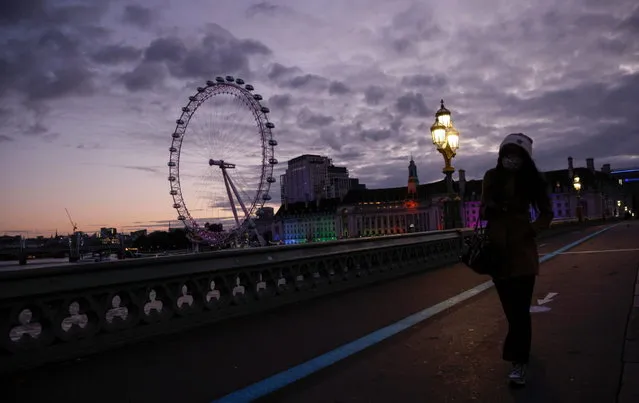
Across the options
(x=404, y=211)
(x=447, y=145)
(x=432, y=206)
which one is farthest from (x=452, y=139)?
(x=404, y=211)

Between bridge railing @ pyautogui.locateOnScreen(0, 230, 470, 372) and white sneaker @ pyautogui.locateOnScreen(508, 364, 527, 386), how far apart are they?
428cm

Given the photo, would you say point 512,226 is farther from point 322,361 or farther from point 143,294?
point 143,294

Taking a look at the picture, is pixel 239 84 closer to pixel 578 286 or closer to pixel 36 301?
pixel 578 286

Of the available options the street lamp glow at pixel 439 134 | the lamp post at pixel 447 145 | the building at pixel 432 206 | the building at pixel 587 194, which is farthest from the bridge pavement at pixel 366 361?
the building at pixel 587 194

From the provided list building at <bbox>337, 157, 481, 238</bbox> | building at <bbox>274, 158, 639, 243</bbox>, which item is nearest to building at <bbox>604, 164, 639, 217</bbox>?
building at <bbox>274, 158, 639, 243</bbox>

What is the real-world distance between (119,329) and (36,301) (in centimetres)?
120

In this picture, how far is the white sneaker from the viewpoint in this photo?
178 inches

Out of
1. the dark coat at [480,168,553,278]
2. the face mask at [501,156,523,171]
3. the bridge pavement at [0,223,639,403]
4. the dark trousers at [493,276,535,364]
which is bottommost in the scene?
the bridge pavement at [0,223,639,403]

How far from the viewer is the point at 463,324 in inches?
289

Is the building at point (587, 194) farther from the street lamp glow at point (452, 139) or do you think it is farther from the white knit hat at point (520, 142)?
the white knit hat at point (520, 142)

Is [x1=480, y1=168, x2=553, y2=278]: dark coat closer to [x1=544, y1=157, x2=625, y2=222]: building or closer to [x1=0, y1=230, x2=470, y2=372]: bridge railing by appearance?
[x1=0, y1=230, x2=470, y2=372]: bridge railing

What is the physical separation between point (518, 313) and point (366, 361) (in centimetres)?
172

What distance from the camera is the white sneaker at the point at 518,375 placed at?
4.52 metres

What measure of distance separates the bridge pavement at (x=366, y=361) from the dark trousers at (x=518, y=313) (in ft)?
0.97
